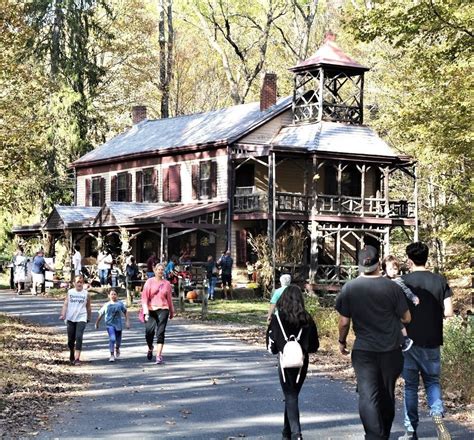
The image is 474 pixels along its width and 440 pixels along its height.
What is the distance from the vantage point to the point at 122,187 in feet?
150

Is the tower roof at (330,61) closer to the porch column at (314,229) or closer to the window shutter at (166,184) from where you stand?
the porch column at (314,229)

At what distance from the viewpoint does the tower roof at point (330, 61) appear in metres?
39.0

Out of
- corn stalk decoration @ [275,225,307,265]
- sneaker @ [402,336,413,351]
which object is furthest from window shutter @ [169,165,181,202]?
sneaker @ [402,336,413,351]

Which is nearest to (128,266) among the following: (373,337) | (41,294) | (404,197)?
(41,294)

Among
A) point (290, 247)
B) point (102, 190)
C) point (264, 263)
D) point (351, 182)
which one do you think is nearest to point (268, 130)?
point (351, 182)

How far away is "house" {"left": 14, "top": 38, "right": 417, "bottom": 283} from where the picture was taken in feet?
122

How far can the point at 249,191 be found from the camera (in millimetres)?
38938

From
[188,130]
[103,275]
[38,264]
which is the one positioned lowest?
[103,275]

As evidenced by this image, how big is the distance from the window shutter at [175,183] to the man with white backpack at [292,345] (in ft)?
108

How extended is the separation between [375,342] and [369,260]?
72 cm

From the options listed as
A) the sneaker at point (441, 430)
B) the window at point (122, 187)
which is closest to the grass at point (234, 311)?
the window at point (122, 187)

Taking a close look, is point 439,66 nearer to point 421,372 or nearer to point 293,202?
point 421,372

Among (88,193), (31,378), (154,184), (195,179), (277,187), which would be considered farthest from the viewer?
(88,193)

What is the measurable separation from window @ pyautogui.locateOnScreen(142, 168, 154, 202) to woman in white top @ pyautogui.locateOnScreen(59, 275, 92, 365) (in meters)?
27.3
